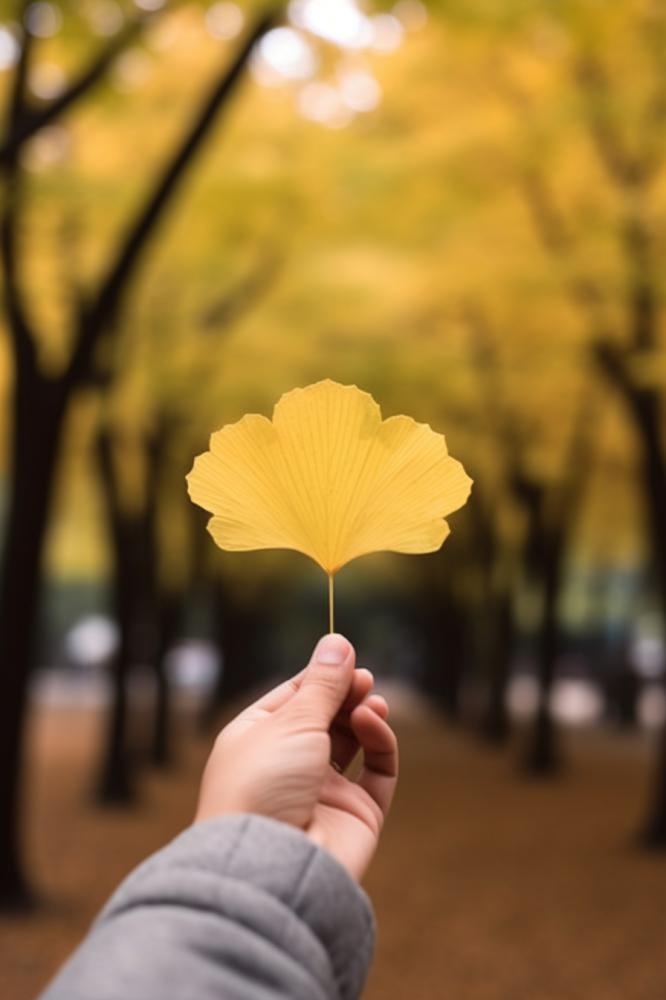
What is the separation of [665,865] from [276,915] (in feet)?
40.8

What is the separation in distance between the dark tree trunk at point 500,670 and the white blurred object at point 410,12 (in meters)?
17.9

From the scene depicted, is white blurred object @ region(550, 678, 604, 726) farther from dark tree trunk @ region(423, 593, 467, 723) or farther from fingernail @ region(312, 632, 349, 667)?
fingernail @ region(312, 632, 349, 667)

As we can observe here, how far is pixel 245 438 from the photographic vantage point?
1163 millimetres

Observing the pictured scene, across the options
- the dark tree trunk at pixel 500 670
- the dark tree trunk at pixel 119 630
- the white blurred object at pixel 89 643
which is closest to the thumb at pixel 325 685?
the dark tree trunk at pixel 119 630

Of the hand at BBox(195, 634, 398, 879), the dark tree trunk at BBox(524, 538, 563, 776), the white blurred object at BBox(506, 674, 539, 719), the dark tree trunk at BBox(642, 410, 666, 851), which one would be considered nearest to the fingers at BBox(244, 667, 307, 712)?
the hand at BBox(195, 634, 398, 879)

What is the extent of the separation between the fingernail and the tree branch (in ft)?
24.0

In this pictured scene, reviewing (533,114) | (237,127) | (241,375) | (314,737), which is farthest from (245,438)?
(241,375)

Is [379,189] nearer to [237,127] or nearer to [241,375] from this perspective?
[237,127]

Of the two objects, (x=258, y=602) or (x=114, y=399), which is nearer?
(x=114, y=399)

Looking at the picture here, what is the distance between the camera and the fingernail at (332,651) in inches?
51.0

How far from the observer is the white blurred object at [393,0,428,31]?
7.63m

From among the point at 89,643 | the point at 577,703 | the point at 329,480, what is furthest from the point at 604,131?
the point at 89,643

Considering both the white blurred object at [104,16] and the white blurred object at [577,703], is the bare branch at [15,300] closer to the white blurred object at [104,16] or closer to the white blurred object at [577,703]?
the white blurred object at [104,16]

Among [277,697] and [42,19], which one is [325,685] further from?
[42,19]
